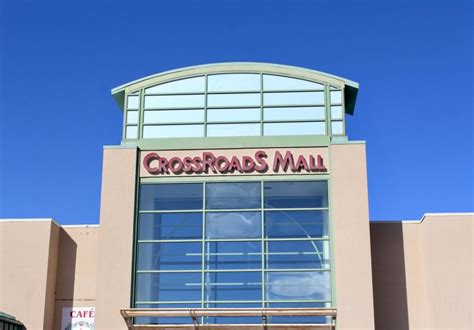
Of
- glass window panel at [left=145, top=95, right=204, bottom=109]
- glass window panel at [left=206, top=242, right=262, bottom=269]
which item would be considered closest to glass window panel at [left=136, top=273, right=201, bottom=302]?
glass window panel at [left=206, top=242, right=262, bottom=269]

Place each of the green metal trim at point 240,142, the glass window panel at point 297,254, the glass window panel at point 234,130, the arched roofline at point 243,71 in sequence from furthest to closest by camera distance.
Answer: the arched roofline at point 243,71, the glass window panel at point 234,130, the green metal trim at point 240,142, the glass window panel at point 297,254

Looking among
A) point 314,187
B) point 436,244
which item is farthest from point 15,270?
point 436,244

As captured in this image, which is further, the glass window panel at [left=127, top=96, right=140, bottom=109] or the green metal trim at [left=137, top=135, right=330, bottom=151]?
the glass window panel at [left=127, top=96, right=140, bottom=109]

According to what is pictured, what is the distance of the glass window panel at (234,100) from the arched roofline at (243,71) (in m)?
0.82

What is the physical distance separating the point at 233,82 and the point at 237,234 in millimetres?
4822

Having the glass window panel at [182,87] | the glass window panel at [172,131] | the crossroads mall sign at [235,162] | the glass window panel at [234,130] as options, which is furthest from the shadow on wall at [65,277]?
the glass window panel at [234,130]

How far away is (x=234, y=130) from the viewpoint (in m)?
24.6

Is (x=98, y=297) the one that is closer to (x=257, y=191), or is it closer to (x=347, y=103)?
(x=257, y=191)

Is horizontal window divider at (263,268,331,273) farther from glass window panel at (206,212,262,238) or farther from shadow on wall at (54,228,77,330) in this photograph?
shadow on wall at (54,228,77,330)

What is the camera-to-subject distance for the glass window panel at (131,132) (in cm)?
2497

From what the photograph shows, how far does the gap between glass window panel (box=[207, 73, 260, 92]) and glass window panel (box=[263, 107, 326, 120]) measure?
90 centimetres

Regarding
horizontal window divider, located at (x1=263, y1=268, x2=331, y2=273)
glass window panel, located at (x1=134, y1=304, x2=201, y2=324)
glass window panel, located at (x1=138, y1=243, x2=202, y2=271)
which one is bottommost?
glass window panel, located at (x1=134, y1=304, x2=201, y2=324)

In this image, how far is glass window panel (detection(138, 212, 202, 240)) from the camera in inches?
939

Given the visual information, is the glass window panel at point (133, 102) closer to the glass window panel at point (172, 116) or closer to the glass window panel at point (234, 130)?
the glass window panel at point (172, 116)
